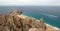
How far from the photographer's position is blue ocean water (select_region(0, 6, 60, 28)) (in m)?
6.14

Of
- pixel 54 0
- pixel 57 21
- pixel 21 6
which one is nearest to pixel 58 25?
pixel 57 21

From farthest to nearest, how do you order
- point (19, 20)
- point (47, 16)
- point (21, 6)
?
point (47, 16) → point (21, 6) → point (19, 20)

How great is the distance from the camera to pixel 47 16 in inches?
258

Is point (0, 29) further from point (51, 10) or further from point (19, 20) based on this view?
point (51, 10)

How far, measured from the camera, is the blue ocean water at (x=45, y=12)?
6.14 metres

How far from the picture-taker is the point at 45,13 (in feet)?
21.9

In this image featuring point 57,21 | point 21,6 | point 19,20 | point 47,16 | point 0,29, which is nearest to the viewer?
point 0,29

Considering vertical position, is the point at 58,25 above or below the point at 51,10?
below

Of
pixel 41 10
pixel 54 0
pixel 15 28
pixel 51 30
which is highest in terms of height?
pixel 54 0

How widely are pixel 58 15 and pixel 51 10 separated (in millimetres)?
494

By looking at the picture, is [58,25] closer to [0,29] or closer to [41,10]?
[41,10]

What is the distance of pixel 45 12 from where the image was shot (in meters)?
6.57

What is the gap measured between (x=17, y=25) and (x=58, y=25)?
9.03ft

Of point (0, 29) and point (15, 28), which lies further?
point (15, 28)
